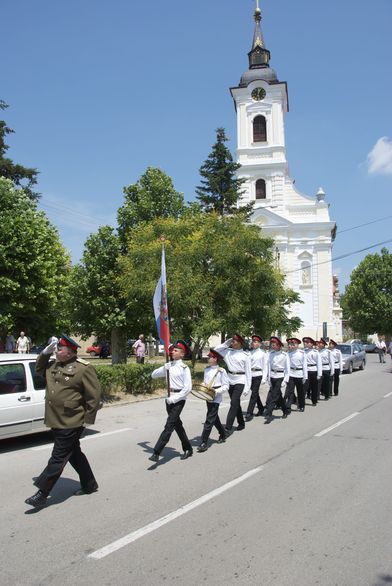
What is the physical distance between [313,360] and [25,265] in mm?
7873

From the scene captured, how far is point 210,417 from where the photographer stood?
27.4ft

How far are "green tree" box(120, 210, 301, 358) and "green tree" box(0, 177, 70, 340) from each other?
3.97m

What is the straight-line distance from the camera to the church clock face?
53031mm

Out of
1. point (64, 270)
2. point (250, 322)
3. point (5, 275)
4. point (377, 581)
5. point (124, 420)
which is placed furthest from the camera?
point (250, 322)

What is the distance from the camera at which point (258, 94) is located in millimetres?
53156

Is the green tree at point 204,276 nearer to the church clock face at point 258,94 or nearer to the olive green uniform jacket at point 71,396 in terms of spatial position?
the olive green uniform jacket at point 71,396

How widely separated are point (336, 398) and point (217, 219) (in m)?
8.87

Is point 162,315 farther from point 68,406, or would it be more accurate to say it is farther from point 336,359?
point 336,359

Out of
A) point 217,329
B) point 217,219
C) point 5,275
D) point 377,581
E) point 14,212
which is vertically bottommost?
point 377,581

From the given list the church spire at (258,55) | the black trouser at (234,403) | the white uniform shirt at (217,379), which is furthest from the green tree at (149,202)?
the church spire at (258,55)

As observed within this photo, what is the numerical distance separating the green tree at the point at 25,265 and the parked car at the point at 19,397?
4382mm

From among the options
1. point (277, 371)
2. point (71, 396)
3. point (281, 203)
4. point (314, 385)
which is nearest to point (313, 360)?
point (314, 385)

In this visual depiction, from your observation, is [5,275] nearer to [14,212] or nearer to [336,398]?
[14,212]

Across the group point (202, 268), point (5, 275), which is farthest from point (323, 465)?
point (202, 268)
